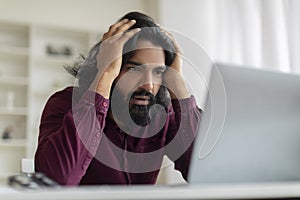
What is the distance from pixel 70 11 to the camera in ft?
13.4

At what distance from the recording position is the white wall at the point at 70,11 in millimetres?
3855

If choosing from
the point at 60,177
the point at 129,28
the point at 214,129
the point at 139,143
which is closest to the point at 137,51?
the point at 129,28

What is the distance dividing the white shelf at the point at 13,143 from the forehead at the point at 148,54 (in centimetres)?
249

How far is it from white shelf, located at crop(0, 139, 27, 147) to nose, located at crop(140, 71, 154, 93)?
251 cm

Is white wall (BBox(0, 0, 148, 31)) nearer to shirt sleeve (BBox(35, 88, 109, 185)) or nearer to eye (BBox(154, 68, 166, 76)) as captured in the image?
eye (BBox(154, 68, 166, 76))

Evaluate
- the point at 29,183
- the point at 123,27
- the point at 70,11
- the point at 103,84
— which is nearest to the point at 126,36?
the point at 123,27

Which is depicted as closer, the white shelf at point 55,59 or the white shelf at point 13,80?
the white shelf at point 13,80

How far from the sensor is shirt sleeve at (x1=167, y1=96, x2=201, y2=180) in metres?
1.43

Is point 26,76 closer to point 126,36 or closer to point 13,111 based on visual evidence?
point 13,111

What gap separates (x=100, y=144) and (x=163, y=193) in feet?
2.82

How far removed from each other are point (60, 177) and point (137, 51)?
551mm

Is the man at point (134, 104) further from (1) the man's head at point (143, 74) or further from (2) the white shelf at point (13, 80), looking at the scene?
(2) the white shelf at point (13, 80)

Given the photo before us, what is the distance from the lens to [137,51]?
1463mm

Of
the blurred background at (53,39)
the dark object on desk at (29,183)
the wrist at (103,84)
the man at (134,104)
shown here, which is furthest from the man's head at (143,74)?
the blurred background at (53,39)
